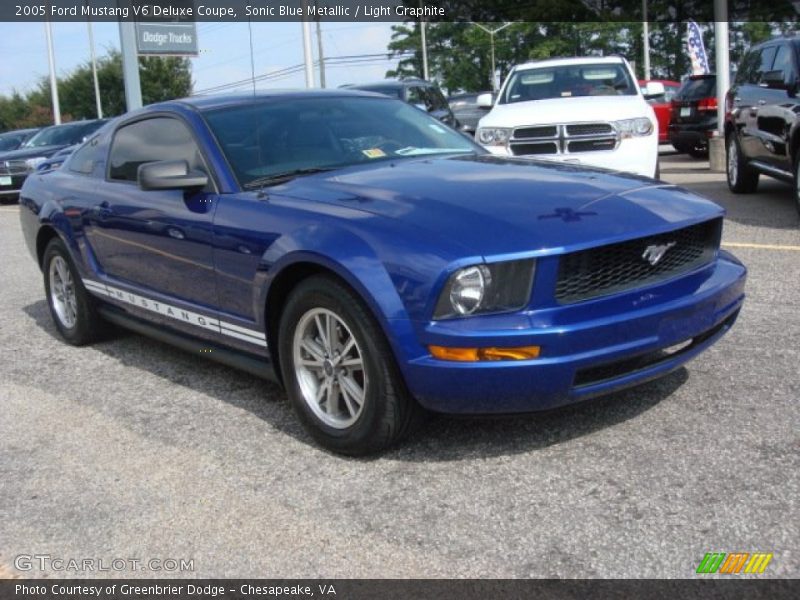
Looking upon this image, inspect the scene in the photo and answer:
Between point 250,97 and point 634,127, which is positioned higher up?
point 250,97

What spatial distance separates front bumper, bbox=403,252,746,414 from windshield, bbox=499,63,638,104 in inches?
273

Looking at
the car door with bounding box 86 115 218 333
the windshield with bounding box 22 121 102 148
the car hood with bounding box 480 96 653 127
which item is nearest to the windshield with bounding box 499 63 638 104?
the car hood with bounding box 480 96 653 127

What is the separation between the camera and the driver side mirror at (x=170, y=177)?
14.4ft

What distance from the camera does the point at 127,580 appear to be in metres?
3.03

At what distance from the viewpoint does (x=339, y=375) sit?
384 cm

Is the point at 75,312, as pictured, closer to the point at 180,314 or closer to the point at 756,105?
the point at 180,314

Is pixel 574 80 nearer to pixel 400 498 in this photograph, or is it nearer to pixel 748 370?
pixel 748 370

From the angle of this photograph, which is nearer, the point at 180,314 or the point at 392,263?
the point at 392,263

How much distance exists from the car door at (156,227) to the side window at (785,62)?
6162 millimetres

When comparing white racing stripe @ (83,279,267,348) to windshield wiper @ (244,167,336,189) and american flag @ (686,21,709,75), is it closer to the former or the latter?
windshield wiper @ (244,167,336,189)

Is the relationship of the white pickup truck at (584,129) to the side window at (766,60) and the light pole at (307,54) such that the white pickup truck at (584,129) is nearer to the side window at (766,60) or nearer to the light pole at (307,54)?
the side window at (766,60)

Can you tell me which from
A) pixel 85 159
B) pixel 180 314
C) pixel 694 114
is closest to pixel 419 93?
pixel 694 114

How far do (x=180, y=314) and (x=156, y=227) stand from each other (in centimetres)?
46

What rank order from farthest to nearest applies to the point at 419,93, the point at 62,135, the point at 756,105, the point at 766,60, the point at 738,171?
the point at 62,135
the point at 419,93
the point at 738,171
the point at 766,60
the point at 756,105
